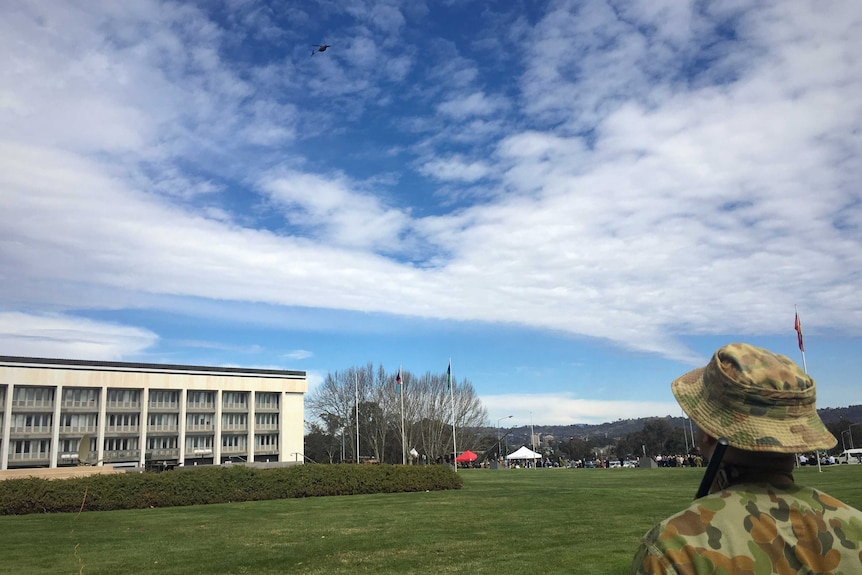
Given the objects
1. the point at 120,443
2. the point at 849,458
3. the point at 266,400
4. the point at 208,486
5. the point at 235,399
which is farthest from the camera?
the point at 266,400

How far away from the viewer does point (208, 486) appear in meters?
27.5

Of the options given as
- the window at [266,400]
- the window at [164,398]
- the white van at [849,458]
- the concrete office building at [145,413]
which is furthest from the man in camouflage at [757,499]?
the window at [266,400]

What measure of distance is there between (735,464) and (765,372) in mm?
293

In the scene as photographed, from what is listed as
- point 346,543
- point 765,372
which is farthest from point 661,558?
point 346,543

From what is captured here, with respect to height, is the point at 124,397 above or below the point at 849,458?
above

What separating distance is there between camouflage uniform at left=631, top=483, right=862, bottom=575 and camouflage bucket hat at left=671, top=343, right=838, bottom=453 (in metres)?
0.15

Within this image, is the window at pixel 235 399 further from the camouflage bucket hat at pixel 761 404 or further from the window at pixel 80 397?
the camouflage bucket hat at pixel 761 404

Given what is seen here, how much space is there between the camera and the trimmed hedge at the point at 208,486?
78.2 feet

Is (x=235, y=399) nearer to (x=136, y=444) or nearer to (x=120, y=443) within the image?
(x=136, y=444)

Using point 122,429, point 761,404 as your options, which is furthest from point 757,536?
point 122,429

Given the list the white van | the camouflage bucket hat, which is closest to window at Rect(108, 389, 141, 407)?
the white van

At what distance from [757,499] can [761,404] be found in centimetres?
27

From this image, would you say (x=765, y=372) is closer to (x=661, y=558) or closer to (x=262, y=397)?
(x=661, y=558)

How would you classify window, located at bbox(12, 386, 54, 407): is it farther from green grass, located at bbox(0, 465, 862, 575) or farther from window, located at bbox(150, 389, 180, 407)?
green grass, located at bbox(0, 465, 862, 575)
